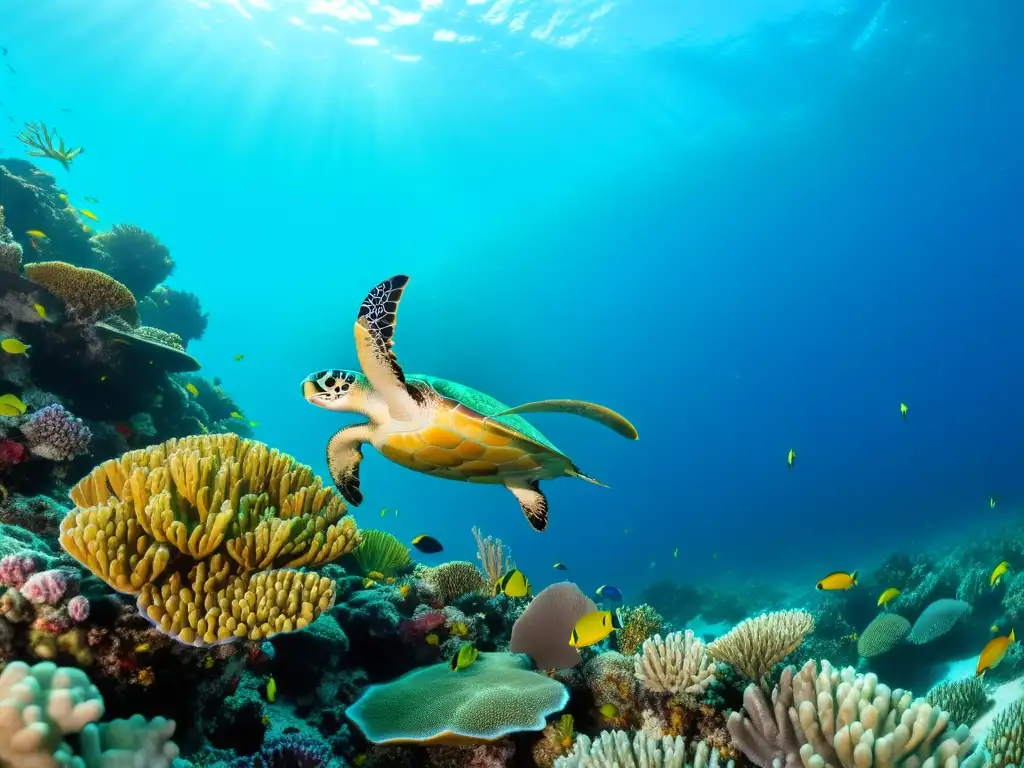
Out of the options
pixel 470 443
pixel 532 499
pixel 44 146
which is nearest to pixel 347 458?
pixel 470 443

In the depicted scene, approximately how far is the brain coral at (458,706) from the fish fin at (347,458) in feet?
5.03

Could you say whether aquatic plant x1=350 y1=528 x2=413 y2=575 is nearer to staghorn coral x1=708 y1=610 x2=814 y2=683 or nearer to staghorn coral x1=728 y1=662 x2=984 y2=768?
staghorn coral x1=708 y1=610 x2=814 y2=683

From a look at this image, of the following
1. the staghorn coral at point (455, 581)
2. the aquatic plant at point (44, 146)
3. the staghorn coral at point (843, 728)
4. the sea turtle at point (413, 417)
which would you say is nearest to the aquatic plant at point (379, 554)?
the staghorn coral at point (455, 581)

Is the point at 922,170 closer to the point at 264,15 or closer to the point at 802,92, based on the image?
the point at 802,92

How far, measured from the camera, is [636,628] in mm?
5473

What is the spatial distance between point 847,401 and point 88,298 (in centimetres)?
10922

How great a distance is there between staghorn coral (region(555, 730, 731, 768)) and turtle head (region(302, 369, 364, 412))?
2760mm

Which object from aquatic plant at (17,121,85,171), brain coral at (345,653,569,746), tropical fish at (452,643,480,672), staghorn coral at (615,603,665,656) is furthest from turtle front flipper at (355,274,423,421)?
aquatic plant at (17,121,85,171)

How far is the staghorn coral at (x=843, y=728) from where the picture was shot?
232cm

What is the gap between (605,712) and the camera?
3705 millimetres

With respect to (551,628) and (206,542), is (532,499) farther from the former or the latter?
Result: (206,542)

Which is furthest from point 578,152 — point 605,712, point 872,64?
point 605,712

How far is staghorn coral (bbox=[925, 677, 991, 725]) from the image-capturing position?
7011 millimetres

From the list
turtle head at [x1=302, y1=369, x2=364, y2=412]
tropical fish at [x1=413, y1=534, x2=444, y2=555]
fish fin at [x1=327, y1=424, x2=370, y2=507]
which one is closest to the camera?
turtle head at [x1=302, y1=369, x2=364, y2=412]
